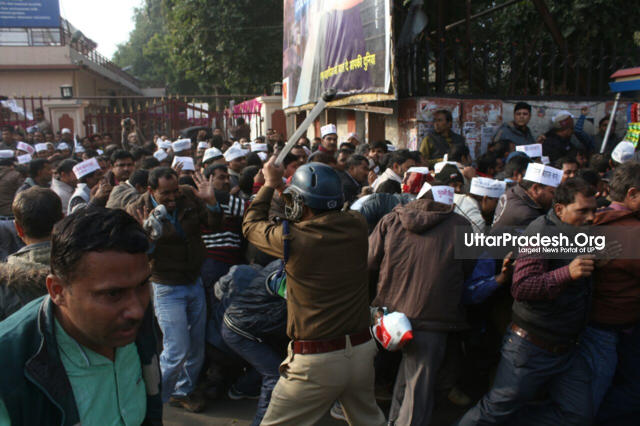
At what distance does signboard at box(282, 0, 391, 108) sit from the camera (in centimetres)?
862

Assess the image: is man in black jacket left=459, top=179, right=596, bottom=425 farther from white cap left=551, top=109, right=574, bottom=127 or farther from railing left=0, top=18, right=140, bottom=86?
railing left=0, top=18, right=140, bottom=86

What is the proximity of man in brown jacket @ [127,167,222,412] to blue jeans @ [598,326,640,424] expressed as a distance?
10.1 ft

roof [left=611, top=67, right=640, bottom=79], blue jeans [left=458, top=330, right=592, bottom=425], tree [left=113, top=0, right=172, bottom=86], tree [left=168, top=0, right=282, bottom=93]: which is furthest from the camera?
tree [left=113, top=0, right=172, bottom=86]

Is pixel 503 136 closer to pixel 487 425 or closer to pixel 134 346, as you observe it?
pixel 487 425

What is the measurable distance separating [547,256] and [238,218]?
2712mm

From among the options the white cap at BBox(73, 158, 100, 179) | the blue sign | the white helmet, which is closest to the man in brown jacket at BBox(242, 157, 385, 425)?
the white helmet

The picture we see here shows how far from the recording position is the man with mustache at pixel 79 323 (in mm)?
1422

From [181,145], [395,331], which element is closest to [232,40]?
[181,145]

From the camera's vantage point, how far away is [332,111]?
14.4 m

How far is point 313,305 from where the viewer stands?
9.25 ft

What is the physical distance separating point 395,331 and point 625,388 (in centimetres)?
162

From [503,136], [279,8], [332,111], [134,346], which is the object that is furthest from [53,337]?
[279,8]

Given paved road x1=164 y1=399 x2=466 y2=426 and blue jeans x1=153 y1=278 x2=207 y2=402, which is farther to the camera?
paved road x1=164 y1=399 x2=466 y2=426

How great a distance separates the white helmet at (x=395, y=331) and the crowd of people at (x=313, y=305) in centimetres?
9
